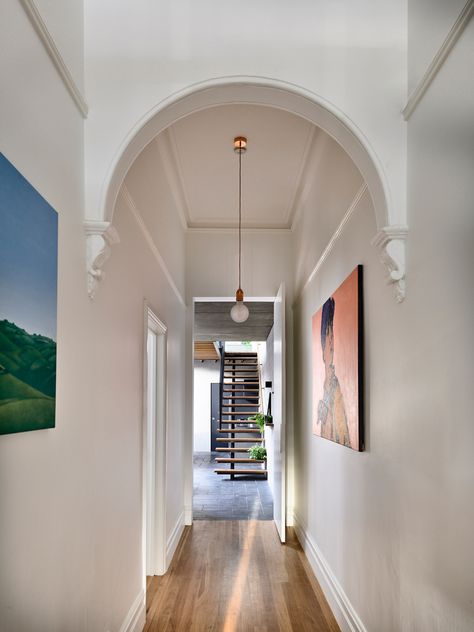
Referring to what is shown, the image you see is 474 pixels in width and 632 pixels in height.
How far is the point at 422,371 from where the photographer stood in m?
2.09

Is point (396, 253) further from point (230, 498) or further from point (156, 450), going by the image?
point (230, 498)

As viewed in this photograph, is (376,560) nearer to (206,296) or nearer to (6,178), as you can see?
(6,178)

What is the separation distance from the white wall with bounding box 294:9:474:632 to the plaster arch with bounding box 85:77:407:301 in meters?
0.10

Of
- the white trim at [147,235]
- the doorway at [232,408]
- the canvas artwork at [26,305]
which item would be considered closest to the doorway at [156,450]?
the white trim at [147,235]

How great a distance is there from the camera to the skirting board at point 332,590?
3.18m

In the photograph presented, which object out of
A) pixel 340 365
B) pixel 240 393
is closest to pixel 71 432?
pixel 340 365

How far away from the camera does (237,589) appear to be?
4168 millimetres

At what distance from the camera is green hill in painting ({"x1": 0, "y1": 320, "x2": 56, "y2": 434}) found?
4.66 ft

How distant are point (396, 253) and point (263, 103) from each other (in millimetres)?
916

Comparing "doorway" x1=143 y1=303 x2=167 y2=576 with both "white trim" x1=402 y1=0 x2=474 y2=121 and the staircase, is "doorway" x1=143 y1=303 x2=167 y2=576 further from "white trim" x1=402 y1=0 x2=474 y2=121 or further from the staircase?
the staircase

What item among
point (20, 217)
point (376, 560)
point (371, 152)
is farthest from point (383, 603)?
point (20, 217)

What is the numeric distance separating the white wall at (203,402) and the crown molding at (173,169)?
379 inches

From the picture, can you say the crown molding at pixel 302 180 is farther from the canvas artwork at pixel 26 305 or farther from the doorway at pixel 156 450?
the canvas artwork at pixel 26 305

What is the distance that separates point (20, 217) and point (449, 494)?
148 cm
